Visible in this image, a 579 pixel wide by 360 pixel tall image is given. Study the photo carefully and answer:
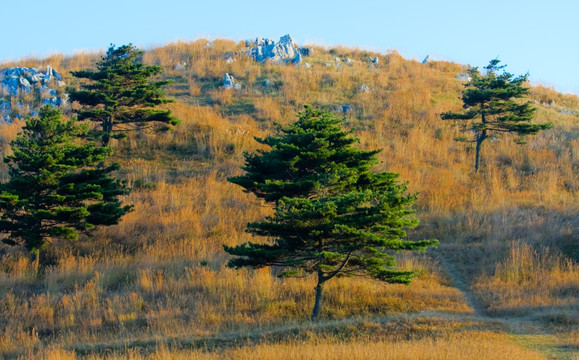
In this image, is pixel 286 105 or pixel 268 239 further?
pixel 286 105

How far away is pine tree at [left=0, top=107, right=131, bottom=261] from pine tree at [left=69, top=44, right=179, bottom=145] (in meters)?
4.19

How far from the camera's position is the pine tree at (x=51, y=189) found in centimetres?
1203

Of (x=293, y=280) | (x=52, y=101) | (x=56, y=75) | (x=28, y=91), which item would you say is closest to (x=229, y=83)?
(x=52, y=101)

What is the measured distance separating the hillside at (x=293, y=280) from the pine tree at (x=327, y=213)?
4.03 ft

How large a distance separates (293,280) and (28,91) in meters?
19.7

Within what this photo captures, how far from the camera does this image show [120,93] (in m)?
17.4

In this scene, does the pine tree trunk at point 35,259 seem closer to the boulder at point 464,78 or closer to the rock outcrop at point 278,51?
the rock outcrop at point 278,51

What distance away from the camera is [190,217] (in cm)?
1541

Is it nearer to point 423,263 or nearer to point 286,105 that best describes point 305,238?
point 423,263

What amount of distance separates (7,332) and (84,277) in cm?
303

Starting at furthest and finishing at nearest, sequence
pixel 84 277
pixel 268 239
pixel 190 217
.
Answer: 1. pixel 190 217
2. pixel 268 239
3. pixel 84 277

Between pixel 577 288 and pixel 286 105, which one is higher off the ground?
pixel 286 105

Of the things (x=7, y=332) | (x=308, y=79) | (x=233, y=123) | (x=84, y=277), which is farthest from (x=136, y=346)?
(x=308, y=79)

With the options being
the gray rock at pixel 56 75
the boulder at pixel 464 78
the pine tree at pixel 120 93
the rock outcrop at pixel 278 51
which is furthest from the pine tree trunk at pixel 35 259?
the boulder at pixel 464 78
